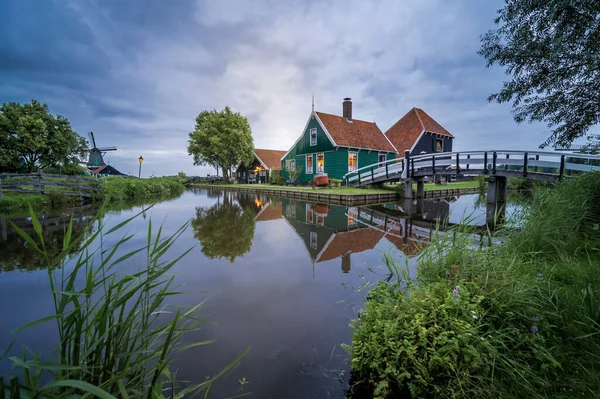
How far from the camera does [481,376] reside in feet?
6.27

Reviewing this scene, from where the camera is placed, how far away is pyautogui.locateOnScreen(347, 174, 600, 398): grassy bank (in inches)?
73.0

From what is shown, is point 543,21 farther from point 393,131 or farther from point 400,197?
point 393,131

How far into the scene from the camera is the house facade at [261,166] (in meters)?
32.4

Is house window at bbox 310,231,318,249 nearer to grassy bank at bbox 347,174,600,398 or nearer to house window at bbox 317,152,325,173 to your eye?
grassy bank at bbox 347,174,600,398

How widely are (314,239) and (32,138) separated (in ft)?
67.5

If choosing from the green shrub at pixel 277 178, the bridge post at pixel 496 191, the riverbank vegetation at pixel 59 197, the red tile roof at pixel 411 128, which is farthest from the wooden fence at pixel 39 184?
the red tile roof at pixel 411 128

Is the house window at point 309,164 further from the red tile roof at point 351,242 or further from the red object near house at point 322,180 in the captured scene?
the red tile roof at point 351,242

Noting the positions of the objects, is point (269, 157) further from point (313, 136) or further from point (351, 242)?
point (351, 242)

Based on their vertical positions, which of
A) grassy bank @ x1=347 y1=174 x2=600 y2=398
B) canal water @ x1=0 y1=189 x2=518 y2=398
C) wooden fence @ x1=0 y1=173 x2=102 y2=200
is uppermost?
wooden fence @ x1=0 y1=173 x2=102 y2=200

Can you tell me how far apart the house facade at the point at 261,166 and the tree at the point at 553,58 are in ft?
85.1

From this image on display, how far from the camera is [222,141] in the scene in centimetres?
3244

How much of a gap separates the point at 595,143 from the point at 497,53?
3.09 metres

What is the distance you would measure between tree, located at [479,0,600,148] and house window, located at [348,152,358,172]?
1427cm

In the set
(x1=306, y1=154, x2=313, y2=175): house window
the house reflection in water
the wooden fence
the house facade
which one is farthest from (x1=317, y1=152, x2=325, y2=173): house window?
the wooden fence
